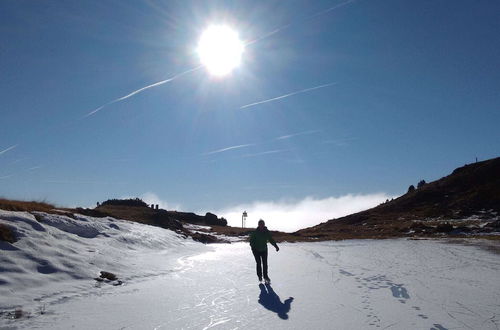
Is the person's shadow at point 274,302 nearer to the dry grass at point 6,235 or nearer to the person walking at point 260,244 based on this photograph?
the person walking at point 260,244

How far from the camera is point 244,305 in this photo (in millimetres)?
8867

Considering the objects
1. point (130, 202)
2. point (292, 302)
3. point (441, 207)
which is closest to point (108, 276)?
point (292, 302)

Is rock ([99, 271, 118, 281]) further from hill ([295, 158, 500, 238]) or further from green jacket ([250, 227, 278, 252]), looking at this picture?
hill ([295, 158, 500, 238])

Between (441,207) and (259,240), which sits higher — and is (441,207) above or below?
above

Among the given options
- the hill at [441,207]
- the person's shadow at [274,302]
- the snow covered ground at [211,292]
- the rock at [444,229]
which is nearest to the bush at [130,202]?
the hill at [441,207]

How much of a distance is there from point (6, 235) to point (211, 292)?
579cm

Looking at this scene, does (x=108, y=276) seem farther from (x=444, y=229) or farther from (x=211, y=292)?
(x=444, y=229)

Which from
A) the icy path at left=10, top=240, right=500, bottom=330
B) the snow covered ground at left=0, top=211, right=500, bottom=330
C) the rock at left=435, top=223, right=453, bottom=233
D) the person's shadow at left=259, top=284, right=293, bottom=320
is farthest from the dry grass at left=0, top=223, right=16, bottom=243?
the rock at left=435, top=223, right=453, bottom=233

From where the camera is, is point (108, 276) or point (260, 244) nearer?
point (108, 276)

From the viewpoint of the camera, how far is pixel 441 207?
82.0m

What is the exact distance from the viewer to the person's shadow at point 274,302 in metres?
8.24

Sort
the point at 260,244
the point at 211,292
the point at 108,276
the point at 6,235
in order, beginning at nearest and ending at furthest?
1. the point at 211,292
2. the point at 6,235
3. the point at 108,276
4. the point at 260,244

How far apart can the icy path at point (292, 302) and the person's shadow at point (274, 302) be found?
0.02 meters

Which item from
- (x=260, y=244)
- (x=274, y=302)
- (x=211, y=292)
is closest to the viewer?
(x=274, y=302)
